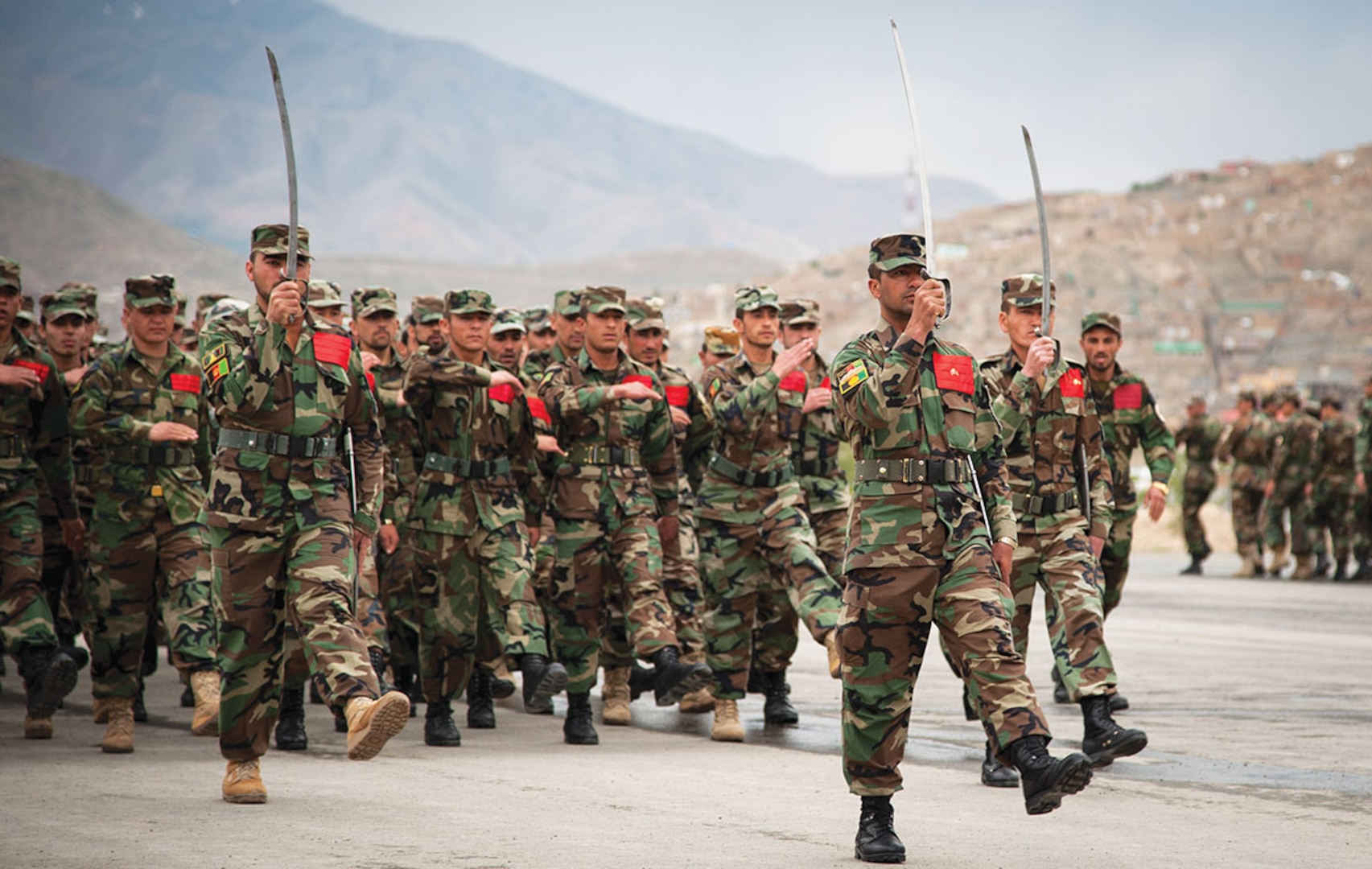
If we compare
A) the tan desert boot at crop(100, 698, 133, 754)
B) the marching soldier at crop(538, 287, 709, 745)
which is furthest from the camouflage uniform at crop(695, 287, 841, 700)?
the tan desert boot at crop(100, 698, 133, 754)

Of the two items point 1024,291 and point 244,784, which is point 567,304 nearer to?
point 1024,291

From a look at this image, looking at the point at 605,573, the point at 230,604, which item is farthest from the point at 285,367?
the point at 605,573

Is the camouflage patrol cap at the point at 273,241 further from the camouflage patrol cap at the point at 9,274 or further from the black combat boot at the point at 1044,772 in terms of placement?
the black combat boot at the point at 1044,772

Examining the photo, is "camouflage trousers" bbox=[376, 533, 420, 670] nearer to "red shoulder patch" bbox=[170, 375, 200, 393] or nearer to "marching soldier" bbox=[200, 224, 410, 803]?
"red shoulder patch" bbox=[170, 375, 200, 393]

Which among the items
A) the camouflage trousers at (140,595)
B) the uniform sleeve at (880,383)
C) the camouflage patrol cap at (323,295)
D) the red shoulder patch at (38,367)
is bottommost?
the camouflage trousers at (140,595)

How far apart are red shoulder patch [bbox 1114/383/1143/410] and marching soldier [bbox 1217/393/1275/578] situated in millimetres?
14372

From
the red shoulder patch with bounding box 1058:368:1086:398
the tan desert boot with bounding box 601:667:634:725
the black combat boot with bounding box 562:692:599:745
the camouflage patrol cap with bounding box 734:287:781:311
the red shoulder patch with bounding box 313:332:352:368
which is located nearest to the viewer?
the red shoulder patch with bounding box 313:332:352:368

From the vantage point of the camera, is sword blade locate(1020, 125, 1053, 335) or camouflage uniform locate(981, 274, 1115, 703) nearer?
sword blade locate(1020, 125, 1053, 335)

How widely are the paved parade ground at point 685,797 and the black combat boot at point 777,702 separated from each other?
0.12 m

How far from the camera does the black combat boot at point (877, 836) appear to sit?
6719 millimetres

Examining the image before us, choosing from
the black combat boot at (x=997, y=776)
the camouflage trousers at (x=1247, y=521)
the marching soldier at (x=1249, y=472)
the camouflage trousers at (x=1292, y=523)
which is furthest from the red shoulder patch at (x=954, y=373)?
the camouflage trousers at (x=1247, y=521)

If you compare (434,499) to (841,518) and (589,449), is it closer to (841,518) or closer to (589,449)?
(589,449)

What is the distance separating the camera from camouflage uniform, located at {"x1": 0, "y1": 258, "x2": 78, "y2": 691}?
9.84 m

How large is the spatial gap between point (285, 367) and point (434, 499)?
218cm
